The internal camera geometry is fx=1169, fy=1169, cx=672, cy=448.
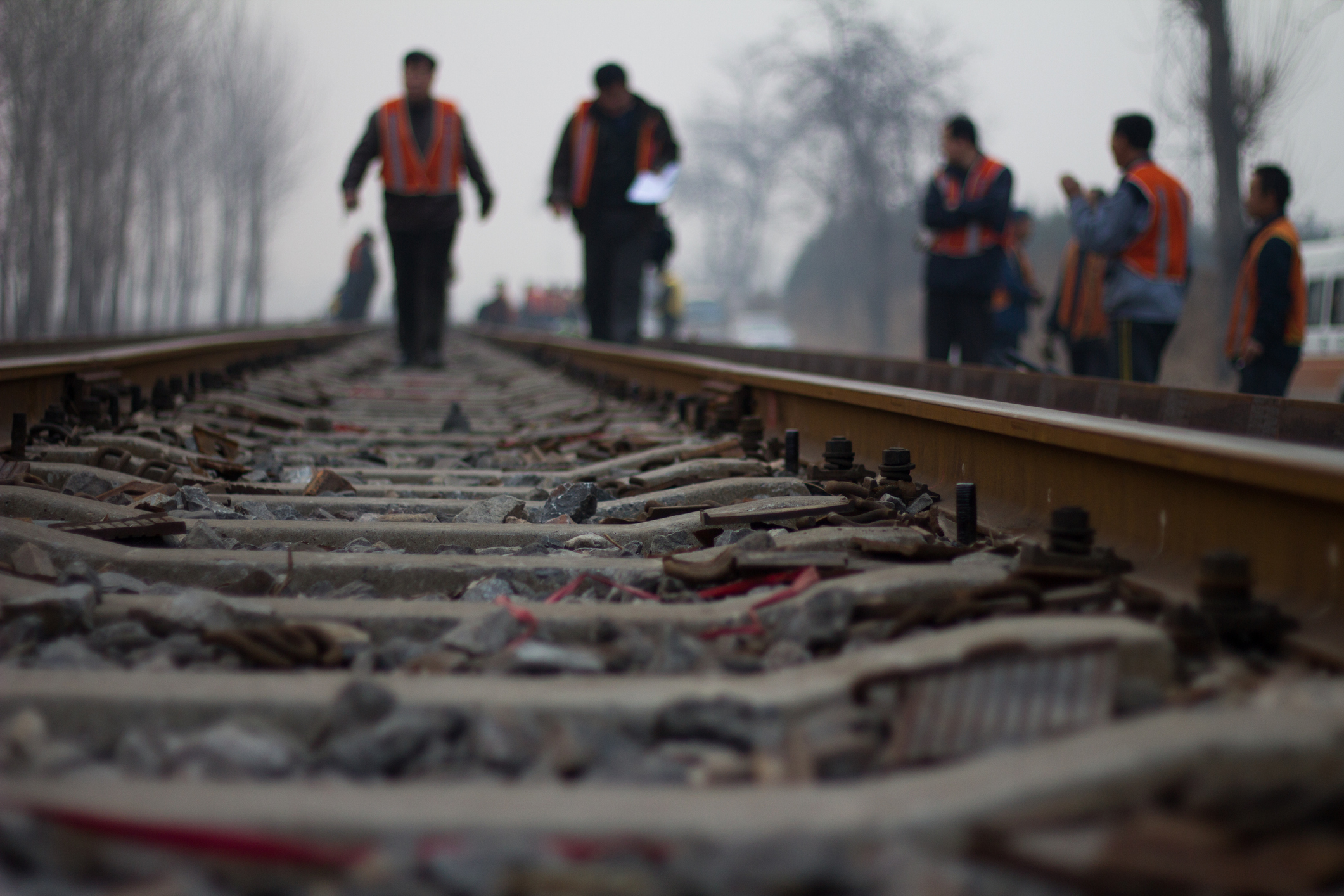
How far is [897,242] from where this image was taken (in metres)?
46.5

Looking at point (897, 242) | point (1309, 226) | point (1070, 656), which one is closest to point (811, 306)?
point (897, 242)

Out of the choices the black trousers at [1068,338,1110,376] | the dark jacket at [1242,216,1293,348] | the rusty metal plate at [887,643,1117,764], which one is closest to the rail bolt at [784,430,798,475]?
the rusty metal plate at [887,643,1117,764]

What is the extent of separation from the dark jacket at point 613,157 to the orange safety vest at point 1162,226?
4853mm

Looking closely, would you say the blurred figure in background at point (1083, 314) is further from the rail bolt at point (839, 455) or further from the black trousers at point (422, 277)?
the black trousers at point (422, 277)

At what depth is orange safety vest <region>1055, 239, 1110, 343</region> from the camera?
8.07 meters

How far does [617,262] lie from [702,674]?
372 inches

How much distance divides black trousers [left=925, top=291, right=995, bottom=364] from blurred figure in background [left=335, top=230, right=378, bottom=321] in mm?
23532

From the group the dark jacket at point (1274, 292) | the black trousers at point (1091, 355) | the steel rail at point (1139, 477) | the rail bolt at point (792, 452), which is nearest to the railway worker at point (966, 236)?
the black trousers at point (1091, 355)

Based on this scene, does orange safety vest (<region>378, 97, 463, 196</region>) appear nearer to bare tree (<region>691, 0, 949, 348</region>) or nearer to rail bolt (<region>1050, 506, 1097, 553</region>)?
rail bolt (<region>1050, 506, 1097, 553</region>)

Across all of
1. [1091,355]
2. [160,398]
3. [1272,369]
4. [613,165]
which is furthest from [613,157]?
[1272,369]

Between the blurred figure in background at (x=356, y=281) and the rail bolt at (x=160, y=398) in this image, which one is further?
the blurred figure in background at (x=356, y=281)

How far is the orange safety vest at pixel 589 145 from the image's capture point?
411 inches

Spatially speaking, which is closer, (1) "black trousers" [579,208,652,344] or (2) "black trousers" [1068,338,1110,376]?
(2) "black trousers" [1068,338,1110,376]

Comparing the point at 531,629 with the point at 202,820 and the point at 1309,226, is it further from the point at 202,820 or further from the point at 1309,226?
the point at 1309,226
